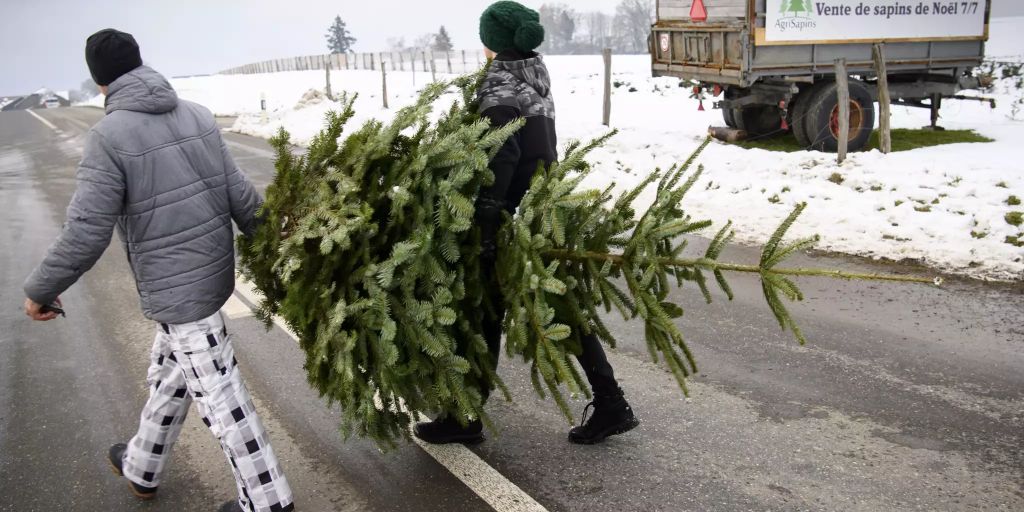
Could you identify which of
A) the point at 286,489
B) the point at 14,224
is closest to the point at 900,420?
the point at 286,489

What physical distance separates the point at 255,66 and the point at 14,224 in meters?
93.4

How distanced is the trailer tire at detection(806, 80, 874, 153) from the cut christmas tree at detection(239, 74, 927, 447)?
1004 cm

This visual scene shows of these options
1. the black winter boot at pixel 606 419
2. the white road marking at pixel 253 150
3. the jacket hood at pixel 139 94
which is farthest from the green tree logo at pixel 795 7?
the jacket hood at pixel 139 94

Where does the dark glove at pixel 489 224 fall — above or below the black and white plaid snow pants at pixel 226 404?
above

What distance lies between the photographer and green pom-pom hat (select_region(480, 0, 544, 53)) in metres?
3.58

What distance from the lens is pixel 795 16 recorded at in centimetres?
1198

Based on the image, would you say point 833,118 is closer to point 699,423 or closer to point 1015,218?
point 1015,218

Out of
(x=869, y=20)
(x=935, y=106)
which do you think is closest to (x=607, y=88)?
(x=869, y=20)

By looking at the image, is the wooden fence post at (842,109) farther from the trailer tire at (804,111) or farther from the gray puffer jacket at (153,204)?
the gray puffer jacket at (153,204)

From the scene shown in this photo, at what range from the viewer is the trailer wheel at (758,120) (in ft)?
48.4

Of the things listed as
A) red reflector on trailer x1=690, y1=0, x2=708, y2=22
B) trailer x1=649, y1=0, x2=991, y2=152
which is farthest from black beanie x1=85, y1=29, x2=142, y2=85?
red reflector on trailer x1=690, y1=0, x2=708, y2=22

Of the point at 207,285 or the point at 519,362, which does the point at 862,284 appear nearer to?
the point at 519,362

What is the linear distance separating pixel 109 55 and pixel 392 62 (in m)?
55.3

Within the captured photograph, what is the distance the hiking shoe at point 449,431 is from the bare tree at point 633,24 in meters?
119
